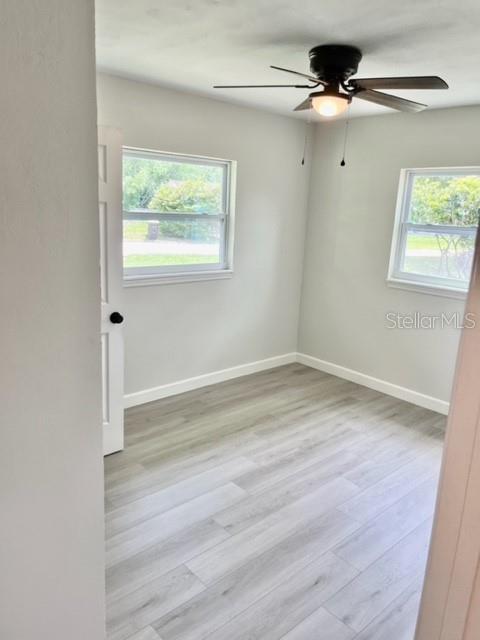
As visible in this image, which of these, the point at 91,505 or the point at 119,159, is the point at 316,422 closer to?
the point at 119,159

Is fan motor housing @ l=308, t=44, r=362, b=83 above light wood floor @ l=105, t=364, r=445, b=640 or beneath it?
above

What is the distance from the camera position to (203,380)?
438 centimetres

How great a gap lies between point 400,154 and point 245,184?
54.7 inches

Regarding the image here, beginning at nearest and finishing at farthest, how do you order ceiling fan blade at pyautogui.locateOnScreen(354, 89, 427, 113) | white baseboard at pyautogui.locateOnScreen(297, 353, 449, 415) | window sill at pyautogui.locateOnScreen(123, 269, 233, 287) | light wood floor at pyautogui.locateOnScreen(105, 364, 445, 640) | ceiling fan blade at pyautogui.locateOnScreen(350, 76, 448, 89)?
light wood floor at pyautogui.locateOnScreen(105, 364, 445, 640)
ceiling fan blade at pyautogui.locateOnScreen(350, 76, 448, 89)
ceiling fan blade at pyautogui.locateOnScreen(354, 89, 427, 113)
window sill at pyautogui.locateOnScreen(123, 269, 233, 287)
white baseboard at pyautogui.locateOnScreen(297, 353, 449, 415)

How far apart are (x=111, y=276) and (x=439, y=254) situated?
2.78 m

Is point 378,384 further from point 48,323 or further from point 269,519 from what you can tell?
point 48,323

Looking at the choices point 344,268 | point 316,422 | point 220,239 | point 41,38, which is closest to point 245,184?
point 220,239

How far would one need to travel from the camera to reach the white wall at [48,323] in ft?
3.06

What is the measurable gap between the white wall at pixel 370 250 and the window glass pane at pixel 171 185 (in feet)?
3.95

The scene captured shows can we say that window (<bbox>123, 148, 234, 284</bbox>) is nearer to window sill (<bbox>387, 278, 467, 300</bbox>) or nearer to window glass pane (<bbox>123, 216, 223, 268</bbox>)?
window glass pane (<bbox>123, 216, 223, 268</bbox>)

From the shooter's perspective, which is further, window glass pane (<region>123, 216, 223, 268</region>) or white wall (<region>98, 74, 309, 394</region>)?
window glass pane (<region>123, 216, 223, 268</region>)

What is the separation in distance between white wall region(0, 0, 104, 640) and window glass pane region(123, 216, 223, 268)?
2623mm

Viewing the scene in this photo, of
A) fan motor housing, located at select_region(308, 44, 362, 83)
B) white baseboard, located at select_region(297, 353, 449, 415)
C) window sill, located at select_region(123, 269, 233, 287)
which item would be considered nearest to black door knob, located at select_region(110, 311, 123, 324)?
window sill, located at select_region(123, 269, 233, 287)

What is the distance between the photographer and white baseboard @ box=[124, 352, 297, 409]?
3900 millimetres
